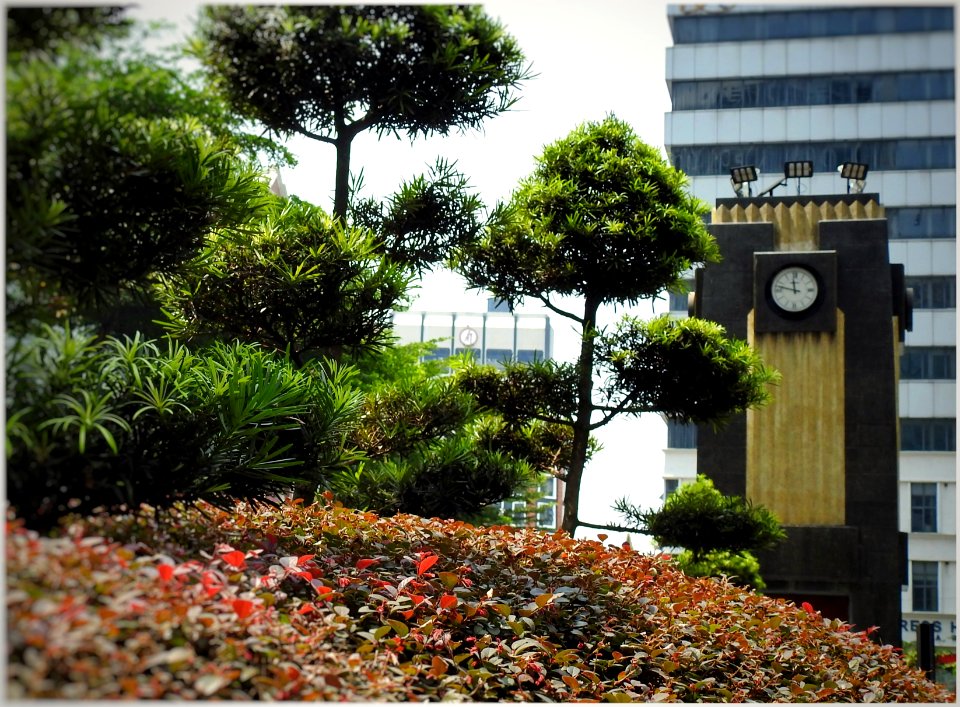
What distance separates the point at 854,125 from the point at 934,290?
4.00 m

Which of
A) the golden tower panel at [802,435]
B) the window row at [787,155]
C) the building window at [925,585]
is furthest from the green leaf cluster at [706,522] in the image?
the building window at [925,585]

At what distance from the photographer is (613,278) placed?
5.52 meters

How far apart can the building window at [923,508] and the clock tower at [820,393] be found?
22.0ft

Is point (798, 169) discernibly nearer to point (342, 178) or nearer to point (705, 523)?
point (705, 523)

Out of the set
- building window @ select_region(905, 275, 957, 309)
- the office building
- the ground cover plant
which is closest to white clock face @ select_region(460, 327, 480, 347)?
the office building

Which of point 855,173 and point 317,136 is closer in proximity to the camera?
point 317,136

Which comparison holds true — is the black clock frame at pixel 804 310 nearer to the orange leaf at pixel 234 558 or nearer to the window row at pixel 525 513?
the window row at pixel 525 513

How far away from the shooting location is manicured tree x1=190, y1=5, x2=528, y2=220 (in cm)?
328

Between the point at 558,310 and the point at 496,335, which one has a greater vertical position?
the point at 558,310

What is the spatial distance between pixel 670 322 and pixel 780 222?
67.3 inches

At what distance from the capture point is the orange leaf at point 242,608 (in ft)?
7.17

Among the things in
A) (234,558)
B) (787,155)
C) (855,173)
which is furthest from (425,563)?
(787,155)

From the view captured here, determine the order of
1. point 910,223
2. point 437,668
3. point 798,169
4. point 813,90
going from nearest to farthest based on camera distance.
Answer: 1. point 437,668
2. point 813,90
3. point 798,169
4. point 910,223

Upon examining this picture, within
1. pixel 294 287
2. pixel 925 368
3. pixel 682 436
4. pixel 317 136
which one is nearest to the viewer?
pixel 294 287
